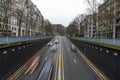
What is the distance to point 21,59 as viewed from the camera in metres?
35.9

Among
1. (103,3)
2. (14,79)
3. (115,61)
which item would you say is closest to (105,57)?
(115,61)

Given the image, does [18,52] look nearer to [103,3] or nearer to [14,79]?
[14,79]

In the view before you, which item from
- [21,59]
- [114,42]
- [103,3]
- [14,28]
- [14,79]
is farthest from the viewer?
[14,28]

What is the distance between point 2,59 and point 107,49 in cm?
→ 1409

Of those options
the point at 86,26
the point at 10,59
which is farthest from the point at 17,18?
the point at 10,59

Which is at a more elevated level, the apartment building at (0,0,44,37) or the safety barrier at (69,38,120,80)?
the apartment building at (0,0,44,37)

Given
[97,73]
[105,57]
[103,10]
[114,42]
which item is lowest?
[97,73]

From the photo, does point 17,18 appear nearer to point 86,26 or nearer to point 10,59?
point 86,26

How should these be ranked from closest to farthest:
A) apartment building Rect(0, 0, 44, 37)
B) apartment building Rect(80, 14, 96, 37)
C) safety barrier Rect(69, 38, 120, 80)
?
safety barrier Rect(69, 38, 120, 80), apartment building Rect(0, 0, 44, 37), apartment building Rect(80, 14, 96, 37)

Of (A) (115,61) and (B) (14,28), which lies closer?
(A) (115,61)

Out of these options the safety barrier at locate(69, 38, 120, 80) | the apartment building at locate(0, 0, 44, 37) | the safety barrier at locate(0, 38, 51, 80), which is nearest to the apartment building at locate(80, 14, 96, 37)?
the apartment building at locate(0, 0, 44, 37)

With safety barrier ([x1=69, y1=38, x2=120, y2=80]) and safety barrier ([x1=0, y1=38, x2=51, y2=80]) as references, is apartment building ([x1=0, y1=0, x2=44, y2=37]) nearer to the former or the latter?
safety barrier ([x1=0, y1=38, x2=51, y2=80])

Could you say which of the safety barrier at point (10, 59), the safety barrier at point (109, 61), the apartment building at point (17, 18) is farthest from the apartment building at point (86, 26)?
the safety barrier at point (10, 59)

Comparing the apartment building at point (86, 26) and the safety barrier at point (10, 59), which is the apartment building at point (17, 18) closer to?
the safety barrier at point (10, 59)
